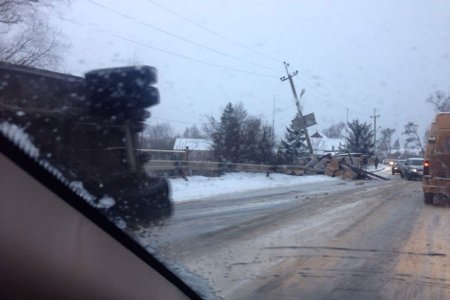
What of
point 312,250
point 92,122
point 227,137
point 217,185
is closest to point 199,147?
point 227,137

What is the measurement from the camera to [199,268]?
6.73 metres

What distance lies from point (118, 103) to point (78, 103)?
0.32 metres

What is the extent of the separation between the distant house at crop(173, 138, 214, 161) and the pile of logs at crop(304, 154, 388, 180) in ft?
23.4

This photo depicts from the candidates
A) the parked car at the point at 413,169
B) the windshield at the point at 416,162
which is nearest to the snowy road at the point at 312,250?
the parked car at the point at 413,169

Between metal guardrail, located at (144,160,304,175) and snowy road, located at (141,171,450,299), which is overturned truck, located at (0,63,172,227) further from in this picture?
metal guardrail, located at (144,160,304,175)

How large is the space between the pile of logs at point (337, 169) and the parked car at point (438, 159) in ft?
65.2

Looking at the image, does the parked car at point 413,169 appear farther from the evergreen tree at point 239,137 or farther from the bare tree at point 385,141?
the bare tree at point 385,141

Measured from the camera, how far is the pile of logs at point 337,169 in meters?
36.9

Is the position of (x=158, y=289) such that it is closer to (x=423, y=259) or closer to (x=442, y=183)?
(x=423, y=259)

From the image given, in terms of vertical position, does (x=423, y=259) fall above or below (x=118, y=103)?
below

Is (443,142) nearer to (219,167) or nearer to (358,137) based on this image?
(219,167)

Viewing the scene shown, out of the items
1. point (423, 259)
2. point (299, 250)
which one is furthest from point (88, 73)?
point (423, 259)

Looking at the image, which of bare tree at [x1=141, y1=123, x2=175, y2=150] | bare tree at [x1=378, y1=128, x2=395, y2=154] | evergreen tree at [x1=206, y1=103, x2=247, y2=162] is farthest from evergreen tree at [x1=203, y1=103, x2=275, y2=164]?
bare tree at [x1=378, y1=128, x2=395, y2=154]

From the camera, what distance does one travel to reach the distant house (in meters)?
28.5
